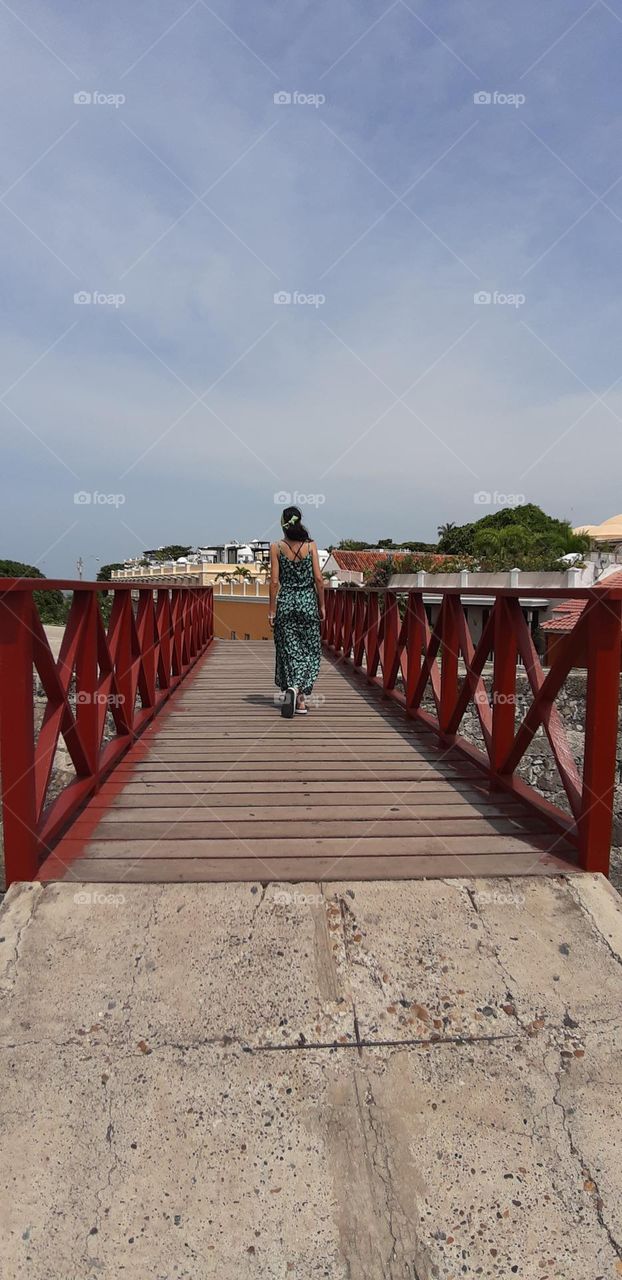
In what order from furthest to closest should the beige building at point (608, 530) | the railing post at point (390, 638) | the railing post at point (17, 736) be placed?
the beige building at point (608, 530)
the railing post at point (390, 638)
the railing post at point (17, 736)

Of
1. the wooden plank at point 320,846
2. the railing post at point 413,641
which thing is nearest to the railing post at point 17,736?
the wooden plank at point 320,846

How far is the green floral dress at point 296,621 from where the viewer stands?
561cm

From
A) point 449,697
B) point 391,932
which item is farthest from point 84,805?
point 449,697

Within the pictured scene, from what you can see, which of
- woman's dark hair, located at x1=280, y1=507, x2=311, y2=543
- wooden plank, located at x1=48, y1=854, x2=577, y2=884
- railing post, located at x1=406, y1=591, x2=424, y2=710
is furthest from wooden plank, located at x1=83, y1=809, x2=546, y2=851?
woman's dark hair, located at x1=280, y1=507, x2=311, y2=543

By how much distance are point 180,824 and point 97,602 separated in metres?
1.02

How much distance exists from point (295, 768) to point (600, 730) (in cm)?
184

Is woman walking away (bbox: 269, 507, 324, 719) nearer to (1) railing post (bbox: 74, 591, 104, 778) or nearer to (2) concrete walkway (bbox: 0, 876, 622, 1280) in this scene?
(1) railing post (bbox: 74, 591, 104, 778)

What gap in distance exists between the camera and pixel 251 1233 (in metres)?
1.55

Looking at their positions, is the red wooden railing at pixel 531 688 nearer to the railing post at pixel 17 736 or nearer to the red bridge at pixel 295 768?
the red bridge at pixel 295 768

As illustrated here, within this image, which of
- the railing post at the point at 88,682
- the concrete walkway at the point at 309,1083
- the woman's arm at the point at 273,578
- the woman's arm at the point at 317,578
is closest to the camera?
the concrete walkway at the point at 309,1083

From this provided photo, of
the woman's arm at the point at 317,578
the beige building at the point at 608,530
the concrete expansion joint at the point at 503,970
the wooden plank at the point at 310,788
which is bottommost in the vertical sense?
the concrete expansion joint at the point at 503,970

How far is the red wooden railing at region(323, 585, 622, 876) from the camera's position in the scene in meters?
2.55

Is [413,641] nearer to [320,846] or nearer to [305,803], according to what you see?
[305,803]

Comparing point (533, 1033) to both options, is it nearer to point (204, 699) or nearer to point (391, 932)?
point (391, 932)
